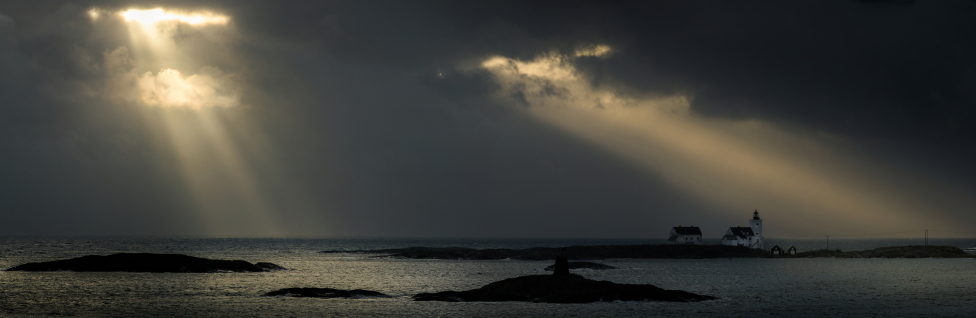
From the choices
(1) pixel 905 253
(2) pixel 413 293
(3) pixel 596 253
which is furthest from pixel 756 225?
(2) pixel 413 293

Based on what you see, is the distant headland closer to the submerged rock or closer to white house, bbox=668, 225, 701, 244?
white house, bbox=668, 225, 701, 244

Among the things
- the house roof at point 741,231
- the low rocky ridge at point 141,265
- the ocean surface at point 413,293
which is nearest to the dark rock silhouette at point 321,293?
the ocean surface at point 413,293

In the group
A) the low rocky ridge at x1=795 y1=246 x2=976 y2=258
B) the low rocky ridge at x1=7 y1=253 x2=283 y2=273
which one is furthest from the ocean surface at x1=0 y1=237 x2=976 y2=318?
the low rocky ridge at x1=795 y1=246 x2=976 y2=258

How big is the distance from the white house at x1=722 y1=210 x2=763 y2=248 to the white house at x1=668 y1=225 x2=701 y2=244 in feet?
22.8

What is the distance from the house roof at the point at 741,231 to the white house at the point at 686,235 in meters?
8.55

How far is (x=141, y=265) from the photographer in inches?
3612

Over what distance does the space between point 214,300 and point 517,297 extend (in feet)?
78.9

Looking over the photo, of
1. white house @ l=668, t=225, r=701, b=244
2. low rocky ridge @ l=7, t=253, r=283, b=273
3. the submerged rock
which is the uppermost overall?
white house @ l=668, t=225, r=701, b=244

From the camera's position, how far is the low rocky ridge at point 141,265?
292 feet

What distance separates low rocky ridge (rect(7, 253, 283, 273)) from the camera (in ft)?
292

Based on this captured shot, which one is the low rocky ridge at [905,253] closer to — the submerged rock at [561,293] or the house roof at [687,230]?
the house roof at [687,230]

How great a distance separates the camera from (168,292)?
64.4m

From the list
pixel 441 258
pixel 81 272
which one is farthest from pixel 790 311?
pixel 441 258

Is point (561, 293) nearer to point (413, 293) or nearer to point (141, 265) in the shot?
point (413, 293)
